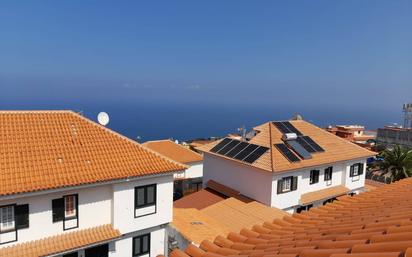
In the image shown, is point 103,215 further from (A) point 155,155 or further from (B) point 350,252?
(B) point 350,252

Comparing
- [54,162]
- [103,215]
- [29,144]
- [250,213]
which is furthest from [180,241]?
[29,144]

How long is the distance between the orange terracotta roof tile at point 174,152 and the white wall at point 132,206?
19057mm

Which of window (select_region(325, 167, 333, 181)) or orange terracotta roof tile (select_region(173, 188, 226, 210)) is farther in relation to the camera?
window (select_region(325, 167, 333, 181))

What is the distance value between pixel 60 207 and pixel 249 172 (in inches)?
594

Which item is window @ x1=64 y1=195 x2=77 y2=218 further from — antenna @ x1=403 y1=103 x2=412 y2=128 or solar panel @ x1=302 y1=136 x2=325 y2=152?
antenna @ x1=403 y1=103 x2=412 y2=128

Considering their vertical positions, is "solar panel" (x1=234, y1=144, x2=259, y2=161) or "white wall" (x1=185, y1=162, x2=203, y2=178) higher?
"solar panel" (x1=234, y1=144, x2=259, y2=161)

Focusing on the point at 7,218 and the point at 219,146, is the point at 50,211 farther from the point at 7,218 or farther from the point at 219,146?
the point at 219,146

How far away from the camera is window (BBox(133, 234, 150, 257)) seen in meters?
18.7

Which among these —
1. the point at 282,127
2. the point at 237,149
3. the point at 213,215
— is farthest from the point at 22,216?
the point at 282,127

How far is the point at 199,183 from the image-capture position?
A: 1609 inches

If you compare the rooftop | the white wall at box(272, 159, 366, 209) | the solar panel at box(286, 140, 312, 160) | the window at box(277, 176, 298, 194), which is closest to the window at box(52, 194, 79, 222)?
the rooftop

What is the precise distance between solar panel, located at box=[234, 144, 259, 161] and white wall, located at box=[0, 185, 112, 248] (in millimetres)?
12608

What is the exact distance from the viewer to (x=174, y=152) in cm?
4075

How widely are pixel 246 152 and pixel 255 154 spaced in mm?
1052
